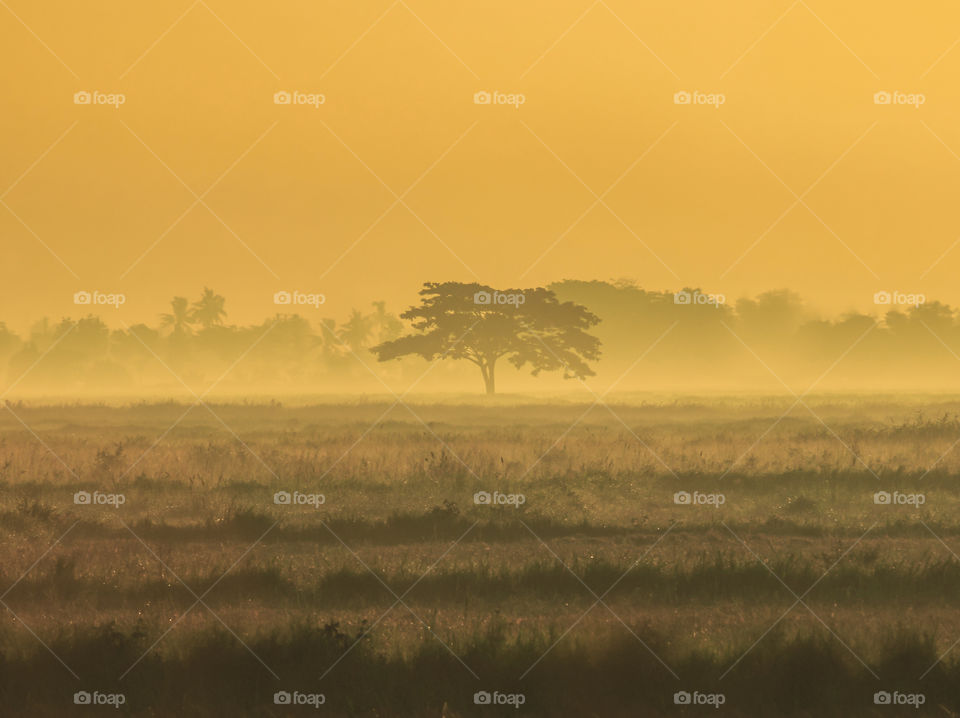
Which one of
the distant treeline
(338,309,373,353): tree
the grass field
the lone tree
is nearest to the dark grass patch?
the grass field

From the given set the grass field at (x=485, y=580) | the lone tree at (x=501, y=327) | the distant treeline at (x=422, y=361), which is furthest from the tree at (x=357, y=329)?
the grass field at (x=485, y=580)

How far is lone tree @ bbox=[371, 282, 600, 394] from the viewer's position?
67.5 metres

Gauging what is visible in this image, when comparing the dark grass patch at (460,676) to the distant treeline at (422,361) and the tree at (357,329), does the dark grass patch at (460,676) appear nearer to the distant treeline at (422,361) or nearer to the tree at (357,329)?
the distant treeline at (422,361)

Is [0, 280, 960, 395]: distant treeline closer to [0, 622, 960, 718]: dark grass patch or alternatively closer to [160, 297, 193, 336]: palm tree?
[160, 297, 193, 336]: palm tree

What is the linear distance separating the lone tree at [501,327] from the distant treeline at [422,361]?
51847mm

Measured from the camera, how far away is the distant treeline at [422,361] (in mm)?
131500

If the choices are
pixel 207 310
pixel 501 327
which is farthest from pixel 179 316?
pixel 501 327

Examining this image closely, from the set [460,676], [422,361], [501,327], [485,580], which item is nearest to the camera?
[460,676]

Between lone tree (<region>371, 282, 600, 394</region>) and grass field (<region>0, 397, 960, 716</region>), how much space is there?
41719 mm

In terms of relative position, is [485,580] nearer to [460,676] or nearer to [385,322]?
[460,676]

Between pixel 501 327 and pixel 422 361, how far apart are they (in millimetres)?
73149

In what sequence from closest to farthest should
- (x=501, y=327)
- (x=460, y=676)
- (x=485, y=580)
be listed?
1. (x=460, y=676)
2. (x=485, y=580)
3. (x=501, y=327)

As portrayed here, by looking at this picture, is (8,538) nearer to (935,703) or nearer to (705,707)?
(705,707)

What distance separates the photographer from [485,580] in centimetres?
1182
